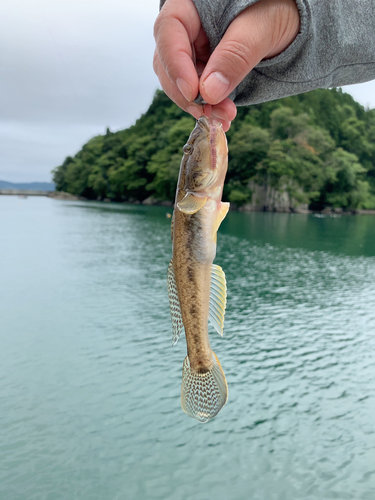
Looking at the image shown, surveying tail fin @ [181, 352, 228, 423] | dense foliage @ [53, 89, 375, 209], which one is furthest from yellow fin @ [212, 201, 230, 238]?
dense foliage @ [53, 89, 375, 209]

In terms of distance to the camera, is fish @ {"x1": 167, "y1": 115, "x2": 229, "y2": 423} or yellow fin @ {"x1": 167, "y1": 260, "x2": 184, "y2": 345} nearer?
fish @ {"x1": 167, "y1": 115, "x2": 229, "y2": 423}

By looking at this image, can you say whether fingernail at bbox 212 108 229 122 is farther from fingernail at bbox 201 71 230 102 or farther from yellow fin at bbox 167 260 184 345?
yellow fin at bbox 167 260 184 345

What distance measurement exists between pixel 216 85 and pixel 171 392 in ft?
35.9

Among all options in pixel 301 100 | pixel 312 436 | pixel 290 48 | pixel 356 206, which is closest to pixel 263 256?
pixel 312 436

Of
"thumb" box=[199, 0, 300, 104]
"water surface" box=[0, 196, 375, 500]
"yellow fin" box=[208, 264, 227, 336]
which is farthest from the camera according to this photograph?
"water surface" box=[0, 196, 375, 500]

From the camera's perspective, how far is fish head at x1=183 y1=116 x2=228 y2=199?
1522 mm

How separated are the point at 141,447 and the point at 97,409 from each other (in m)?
1.80

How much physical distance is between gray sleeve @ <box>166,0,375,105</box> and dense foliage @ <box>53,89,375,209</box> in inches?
2349

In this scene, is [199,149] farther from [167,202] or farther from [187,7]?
[167,202]

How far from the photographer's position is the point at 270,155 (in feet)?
202

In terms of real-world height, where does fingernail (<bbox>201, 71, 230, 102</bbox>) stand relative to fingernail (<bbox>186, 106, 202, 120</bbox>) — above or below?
above

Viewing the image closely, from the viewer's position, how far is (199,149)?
1.55 metres

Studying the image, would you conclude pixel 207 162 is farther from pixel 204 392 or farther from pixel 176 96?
pixel 204 392

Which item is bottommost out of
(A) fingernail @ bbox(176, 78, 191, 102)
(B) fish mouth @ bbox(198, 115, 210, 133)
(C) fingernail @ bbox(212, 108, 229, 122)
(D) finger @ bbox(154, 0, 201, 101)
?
(B) fish mouth @ bbox(198, 115, 210, 133)
